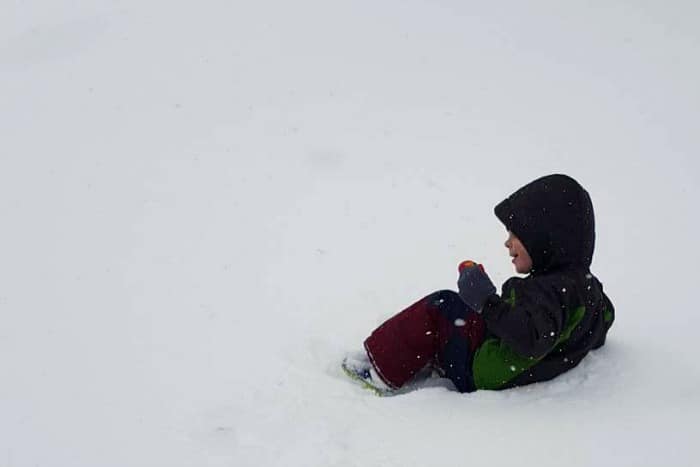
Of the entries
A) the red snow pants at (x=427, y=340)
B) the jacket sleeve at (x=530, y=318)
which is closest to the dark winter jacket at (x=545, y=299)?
the jacket sleeve at (x=530, y=318)

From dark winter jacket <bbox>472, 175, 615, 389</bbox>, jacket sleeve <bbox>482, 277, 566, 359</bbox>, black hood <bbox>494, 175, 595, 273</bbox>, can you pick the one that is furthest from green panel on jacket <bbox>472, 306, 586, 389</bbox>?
black hood <bbox>494, 175, 595, 273</bbox>

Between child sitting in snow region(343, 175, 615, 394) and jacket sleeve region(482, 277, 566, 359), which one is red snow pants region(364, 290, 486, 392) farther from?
jacket sleeve region(482, 277, 566, 359)

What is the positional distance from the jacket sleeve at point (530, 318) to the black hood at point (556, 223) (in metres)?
0.15

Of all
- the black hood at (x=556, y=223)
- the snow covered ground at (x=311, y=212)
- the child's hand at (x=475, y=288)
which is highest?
the black hood at (x=556, y=223)

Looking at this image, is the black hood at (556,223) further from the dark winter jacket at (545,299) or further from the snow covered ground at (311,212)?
the snow covered ground at (311,212)

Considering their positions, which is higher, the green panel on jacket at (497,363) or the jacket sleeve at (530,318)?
the jacket sleeve at (530,318)

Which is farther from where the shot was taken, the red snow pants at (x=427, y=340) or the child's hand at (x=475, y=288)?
the red snow pants at (x=427, y=340)

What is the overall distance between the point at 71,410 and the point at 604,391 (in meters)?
2.30

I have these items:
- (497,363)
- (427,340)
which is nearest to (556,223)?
(497,363)

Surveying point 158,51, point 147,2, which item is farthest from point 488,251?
point 147,2

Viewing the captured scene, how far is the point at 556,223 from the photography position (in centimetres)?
326

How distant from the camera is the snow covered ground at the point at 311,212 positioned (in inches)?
124

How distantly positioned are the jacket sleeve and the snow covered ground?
1.02 feet

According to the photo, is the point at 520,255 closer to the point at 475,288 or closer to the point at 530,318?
the point at 475,288
